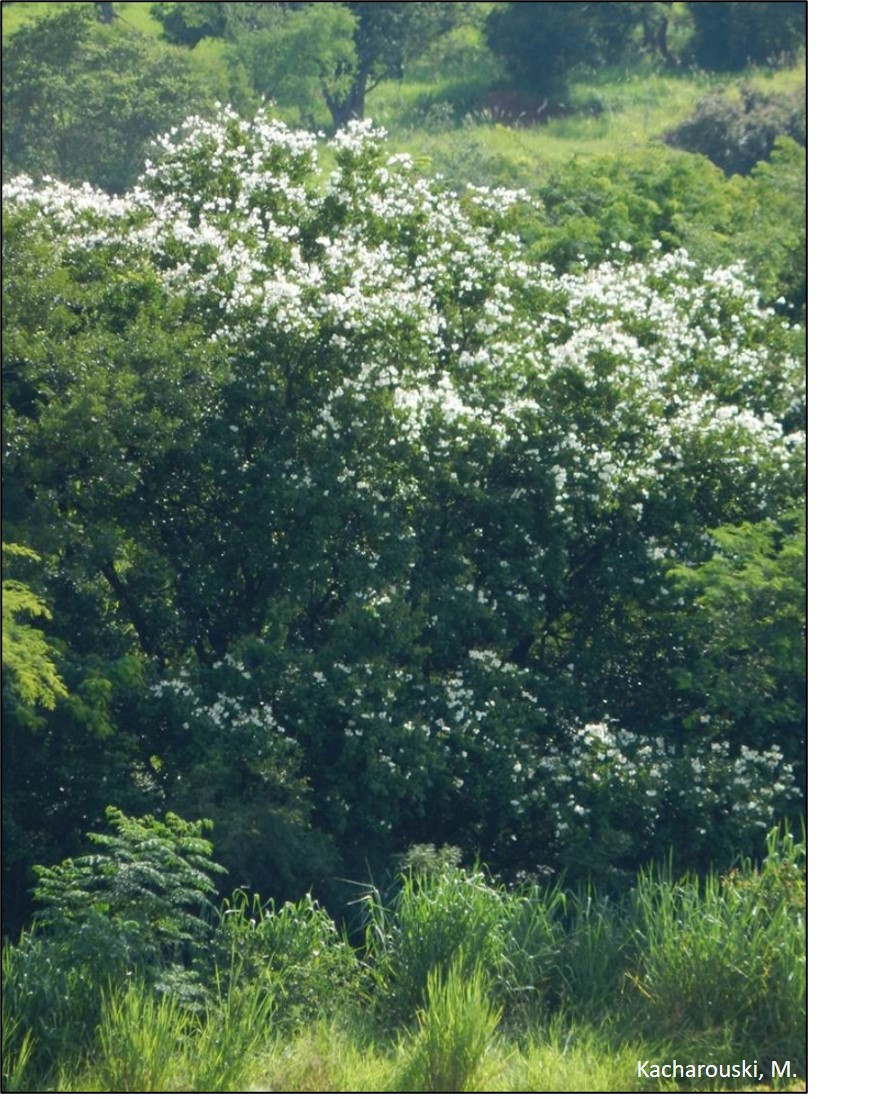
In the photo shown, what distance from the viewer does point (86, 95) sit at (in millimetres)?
23109

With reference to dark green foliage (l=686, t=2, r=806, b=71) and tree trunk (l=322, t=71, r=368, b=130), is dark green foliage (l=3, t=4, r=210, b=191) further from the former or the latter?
dark green foliage (l=686, t=2, r=806, b=71)

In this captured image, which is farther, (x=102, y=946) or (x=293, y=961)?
(x=293, y=961)

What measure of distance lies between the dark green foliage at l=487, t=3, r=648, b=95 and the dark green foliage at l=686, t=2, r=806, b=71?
0.84m

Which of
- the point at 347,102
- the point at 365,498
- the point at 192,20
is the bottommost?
the point at 365,498

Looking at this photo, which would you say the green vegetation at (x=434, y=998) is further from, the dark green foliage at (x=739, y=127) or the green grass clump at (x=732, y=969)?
the dark green foliage at (x=739, y=127)

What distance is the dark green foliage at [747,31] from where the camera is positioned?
58.4 ft

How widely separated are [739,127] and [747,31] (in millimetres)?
6910

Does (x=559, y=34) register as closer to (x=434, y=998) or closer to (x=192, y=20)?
(x=192, y=20)

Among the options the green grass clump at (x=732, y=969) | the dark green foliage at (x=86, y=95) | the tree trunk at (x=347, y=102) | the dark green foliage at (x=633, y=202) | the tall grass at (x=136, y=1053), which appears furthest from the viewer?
the dark green foliage at (x=86, y=95)

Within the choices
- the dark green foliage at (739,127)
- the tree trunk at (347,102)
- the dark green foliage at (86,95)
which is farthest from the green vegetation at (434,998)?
the dark green foliage at (739,127)

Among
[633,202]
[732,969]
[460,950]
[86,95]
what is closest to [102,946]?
[460,950]

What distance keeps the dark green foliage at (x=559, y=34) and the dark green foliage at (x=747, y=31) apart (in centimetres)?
84

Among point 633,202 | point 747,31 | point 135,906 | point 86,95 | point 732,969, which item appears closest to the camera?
point 732,969

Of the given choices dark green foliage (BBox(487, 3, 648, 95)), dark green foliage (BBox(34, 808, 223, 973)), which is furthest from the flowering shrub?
dark green foliage (BBox(487, 3, 648, 95))
